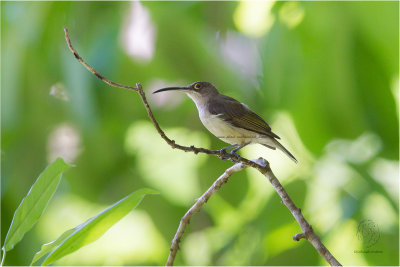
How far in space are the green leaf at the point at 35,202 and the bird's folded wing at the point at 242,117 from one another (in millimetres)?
1012

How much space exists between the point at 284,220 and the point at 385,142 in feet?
2.72

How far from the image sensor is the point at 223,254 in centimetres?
295

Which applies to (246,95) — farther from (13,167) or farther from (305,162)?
(13,167)

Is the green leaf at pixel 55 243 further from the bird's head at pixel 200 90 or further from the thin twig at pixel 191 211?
the bird's head at pixel 200 90

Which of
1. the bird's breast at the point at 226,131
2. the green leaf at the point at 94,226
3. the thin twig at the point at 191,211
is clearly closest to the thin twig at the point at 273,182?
the thin twig at the point at 191,211

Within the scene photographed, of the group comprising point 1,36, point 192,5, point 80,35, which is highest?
point 1,36

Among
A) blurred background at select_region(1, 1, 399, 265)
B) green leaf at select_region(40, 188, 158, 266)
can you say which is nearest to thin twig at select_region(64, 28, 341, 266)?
green leaf at select_region(40, 188, 158, 266)

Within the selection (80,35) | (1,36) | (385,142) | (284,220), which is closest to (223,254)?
(284,220)

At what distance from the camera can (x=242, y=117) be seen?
7.34 ft

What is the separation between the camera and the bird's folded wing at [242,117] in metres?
2.19

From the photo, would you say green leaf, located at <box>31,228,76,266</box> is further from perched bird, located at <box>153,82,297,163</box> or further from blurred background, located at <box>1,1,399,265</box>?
blurred background, located at <box>1,1,399,265</box>

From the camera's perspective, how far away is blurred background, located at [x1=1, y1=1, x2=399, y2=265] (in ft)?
9.53

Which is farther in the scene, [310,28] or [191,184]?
[191,184]

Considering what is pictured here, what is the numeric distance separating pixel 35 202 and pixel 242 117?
1.17 metres
